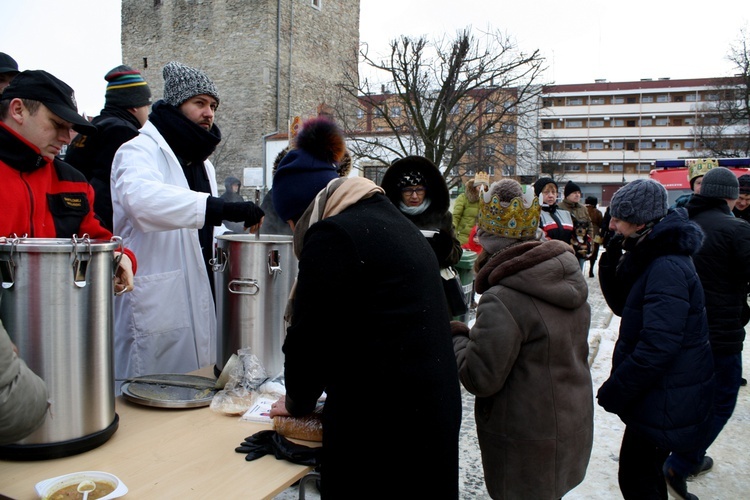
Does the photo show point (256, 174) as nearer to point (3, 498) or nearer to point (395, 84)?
point (395, 84)

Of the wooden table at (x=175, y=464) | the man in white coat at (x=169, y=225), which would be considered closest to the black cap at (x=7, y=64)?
the man in white coat at (x=169, y=225)

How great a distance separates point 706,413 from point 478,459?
1.53m

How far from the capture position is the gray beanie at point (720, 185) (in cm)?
366

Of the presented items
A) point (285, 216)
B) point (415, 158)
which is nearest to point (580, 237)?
point (415, 158)

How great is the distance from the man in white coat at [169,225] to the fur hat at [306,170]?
43cm

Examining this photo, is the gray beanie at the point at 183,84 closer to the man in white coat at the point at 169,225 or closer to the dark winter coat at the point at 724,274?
the man in white coat at the point at 169,225

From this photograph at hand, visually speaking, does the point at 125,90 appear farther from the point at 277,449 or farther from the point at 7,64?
the point at 277,449

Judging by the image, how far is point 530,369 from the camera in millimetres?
2131

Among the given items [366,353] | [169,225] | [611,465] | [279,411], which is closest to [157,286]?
[169,225]

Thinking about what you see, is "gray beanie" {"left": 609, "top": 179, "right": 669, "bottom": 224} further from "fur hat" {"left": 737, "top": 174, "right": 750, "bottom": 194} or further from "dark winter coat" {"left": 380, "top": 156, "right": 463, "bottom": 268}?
"fur hat" {"left": 737, "top": 174, "right": 750, "bottom": 194}

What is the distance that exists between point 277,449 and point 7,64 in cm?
249

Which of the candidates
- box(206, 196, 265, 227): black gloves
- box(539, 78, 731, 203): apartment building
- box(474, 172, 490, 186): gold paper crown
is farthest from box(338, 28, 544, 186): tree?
box(539, 78, 731, 203): apartment building

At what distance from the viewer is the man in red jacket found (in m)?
1.77

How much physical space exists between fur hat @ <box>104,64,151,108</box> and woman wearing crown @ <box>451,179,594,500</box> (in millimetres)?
2246
